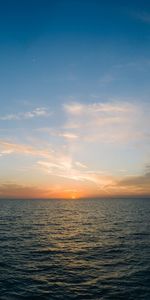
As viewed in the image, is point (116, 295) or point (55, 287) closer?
point (116, 295)

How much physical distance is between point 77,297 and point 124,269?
9104 millimetres

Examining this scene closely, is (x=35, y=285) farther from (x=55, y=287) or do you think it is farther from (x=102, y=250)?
(x=102, y=250)

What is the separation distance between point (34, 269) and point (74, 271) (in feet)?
14.8

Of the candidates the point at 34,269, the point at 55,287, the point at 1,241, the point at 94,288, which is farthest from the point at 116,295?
the point at 1,241

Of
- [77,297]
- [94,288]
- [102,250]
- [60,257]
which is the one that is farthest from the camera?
[102,250]

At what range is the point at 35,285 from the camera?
78.3ft

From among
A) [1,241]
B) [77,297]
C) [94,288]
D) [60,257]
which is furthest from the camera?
[1,241]

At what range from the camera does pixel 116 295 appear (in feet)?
70.9

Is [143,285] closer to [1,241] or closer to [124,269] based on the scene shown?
[124,269]

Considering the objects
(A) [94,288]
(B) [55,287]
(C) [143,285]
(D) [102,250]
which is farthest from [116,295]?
(D) [102,250]

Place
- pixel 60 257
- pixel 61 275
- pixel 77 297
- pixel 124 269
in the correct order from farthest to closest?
pixel 60 257 → pixel 124 269 → pixel 61 275 → pixel 77 297

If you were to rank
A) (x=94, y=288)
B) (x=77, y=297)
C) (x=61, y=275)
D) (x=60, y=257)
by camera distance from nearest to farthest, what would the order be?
(x=77, y=297) → (x=94, y=288) → (x=61, y=275) → (x=60, y=257)

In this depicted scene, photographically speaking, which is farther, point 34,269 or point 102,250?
point 102,250

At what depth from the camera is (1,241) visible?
43.6m
